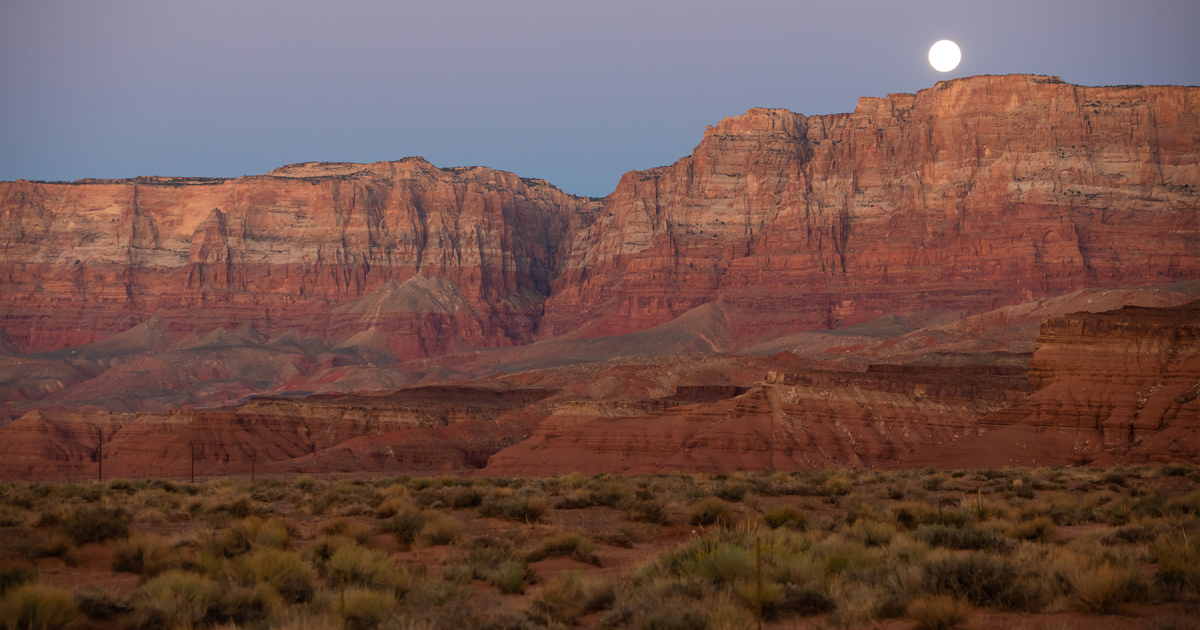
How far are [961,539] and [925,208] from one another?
163836mm

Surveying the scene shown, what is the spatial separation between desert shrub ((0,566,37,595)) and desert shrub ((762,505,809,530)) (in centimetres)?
1096

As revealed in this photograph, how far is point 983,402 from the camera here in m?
55.8

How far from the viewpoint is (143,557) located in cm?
1478

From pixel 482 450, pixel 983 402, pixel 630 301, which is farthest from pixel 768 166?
pixel 983 402

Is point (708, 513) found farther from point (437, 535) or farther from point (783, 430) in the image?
point (783, 430)

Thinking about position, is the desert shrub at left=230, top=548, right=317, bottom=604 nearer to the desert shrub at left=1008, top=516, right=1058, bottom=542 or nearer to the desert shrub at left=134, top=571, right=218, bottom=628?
the desert shrub at left=134, top=571, right=218, bottom=628

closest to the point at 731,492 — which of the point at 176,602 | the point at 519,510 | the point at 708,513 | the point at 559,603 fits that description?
the point at 708,513

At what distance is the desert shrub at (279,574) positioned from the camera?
494 inches

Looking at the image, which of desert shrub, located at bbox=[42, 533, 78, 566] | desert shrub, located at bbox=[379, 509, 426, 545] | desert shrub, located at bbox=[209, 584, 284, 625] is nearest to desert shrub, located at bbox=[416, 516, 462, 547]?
desert shrub, located at bbox=[379, 509, 426, 545]

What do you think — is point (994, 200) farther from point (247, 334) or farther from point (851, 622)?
point (851, 622)

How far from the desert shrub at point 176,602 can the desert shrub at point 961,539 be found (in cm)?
920

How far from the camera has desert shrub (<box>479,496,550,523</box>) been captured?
2055 cm

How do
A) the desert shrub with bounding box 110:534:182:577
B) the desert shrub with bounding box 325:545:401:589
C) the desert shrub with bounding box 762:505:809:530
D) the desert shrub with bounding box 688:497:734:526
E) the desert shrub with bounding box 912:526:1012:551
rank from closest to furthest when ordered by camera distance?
the desert shrub with bounding box 325:545:401:589, the desert shrub with bounding box 110:534:182:577, the desert shrub with bounding box 912:526:1012:551, the desert shrub with bounding box 762:505:809:530, the desert shrub with bounding box 688:497:734:526

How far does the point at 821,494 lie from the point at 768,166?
164395 millimetres
